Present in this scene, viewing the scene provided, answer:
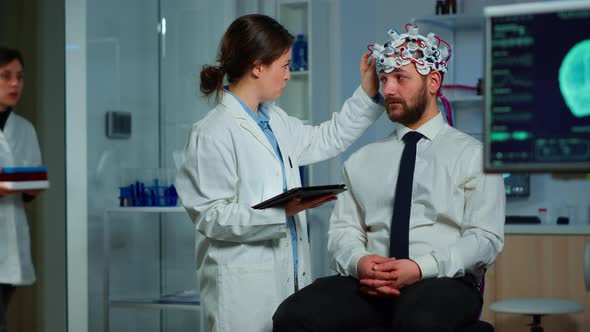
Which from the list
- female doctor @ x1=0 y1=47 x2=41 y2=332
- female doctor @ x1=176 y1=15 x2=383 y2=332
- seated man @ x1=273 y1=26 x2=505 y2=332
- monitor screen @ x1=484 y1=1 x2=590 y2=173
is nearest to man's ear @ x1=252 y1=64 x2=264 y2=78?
female doctor @ x1=176 y1=15 x2=383 y2=332

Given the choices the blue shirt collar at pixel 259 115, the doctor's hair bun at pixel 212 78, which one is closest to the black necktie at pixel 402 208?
the blue shirt collar at pixel 259 115

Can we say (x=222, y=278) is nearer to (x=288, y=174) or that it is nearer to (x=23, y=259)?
(x=288, y=174)

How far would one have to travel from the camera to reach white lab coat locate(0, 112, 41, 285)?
2.78 meters

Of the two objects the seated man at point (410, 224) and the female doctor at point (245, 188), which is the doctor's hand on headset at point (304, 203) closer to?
the female doctor at point (245, 188)

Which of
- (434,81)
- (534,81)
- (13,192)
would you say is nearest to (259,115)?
(434,81)

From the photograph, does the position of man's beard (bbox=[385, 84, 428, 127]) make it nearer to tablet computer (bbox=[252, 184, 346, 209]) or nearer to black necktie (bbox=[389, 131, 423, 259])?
black necktie (bbox=[389, 131, 423, 259])

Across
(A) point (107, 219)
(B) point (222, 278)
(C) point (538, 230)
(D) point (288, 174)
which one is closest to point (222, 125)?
(D) point (288, 174)

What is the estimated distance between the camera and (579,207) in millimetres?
4129

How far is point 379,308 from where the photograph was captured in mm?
2197

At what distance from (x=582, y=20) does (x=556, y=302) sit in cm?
216

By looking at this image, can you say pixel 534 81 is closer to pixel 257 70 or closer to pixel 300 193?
pixel 300 193

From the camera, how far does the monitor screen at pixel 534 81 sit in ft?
4.35

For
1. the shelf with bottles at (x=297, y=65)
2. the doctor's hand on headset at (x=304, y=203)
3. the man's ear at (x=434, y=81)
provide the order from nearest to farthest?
the doctor's hand on headset at (x=304, y=203)
the man's ear at (x=434, y=81)
the shelf with bottles at (x=297, y=65)

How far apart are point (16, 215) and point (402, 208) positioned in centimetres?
146
